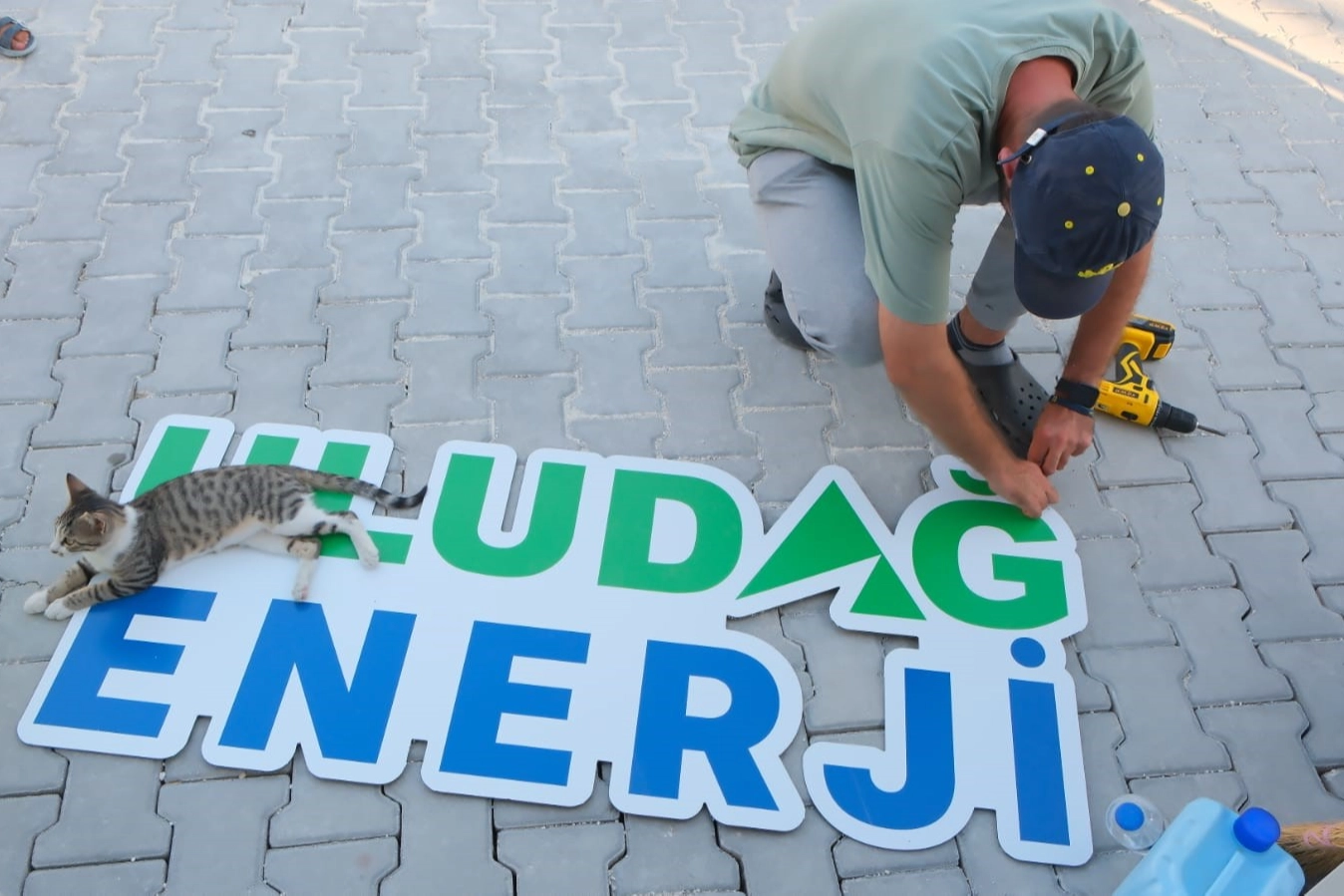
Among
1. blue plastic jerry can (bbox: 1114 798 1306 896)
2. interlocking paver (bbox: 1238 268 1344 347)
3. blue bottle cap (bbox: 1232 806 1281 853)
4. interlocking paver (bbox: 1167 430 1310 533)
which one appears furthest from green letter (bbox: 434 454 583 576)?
interlocking paver (bbox: 1238 268 1344 347)

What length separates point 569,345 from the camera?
13.6ft

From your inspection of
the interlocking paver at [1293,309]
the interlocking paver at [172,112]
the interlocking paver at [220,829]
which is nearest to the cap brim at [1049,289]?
the interlocking paver at [1293,309]

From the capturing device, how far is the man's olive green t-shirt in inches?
110

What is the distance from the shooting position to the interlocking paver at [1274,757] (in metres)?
3.08

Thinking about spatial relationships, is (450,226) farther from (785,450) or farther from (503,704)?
(503,704)

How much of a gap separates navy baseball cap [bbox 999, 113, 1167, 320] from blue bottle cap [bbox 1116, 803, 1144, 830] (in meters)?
1.28

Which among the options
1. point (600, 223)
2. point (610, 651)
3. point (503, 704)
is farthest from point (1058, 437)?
point (600, 223)

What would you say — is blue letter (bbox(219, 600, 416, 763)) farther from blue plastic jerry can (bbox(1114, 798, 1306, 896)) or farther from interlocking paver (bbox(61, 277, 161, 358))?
blue plastic jerry can (bbox(1114, 798, 1306, 896))

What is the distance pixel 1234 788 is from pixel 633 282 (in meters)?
2.58

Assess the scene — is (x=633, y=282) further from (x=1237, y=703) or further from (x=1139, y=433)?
(x=1237, y=703)

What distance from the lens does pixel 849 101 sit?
10.1 feet

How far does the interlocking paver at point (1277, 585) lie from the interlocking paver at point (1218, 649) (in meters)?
0.06

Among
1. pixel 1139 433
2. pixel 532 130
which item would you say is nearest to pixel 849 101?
pixel 1139 433

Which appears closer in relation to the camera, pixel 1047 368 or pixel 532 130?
pixel 1047 368
